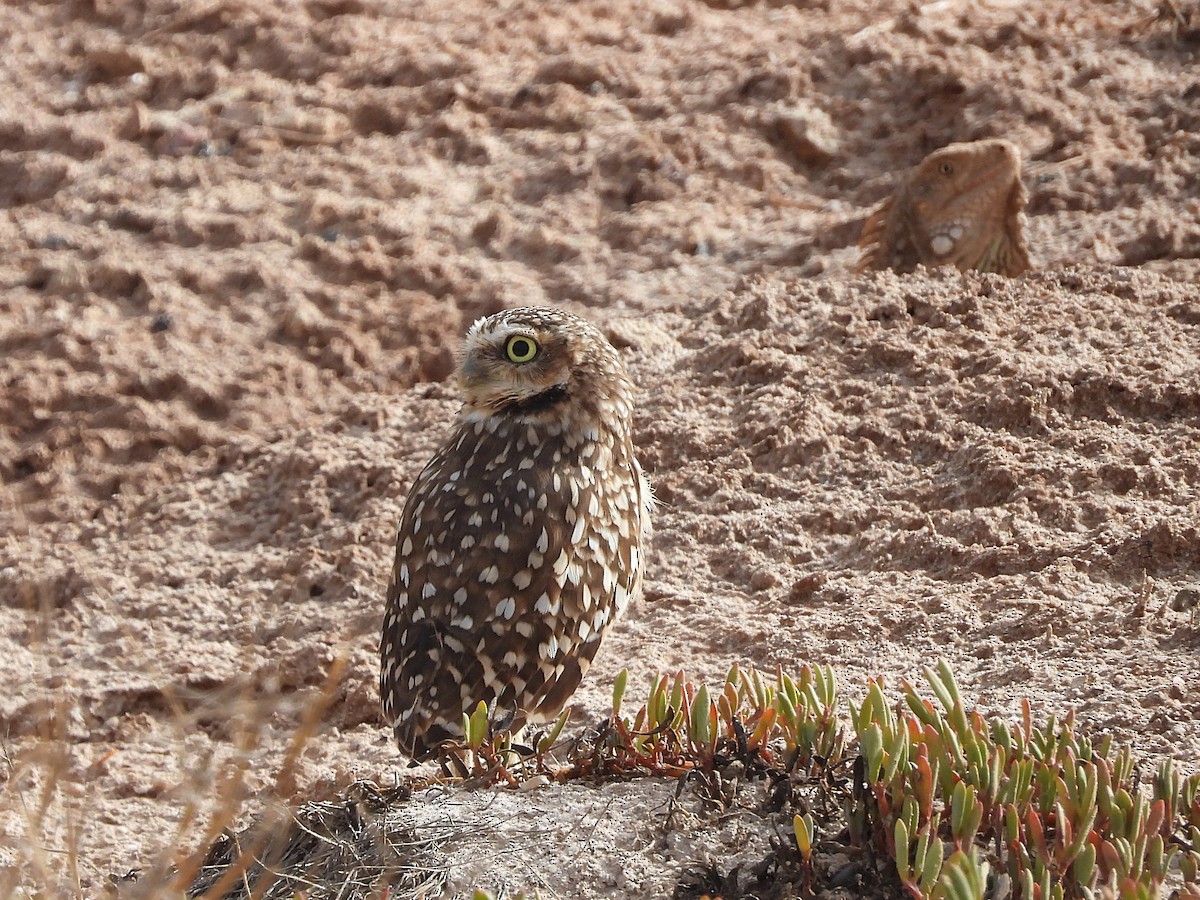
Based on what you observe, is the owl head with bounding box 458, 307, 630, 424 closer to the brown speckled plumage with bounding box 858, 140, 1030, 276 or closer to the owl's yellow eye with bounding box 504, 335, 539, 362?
the owl's yellow eye with bounding box 504, 335, 539, 362

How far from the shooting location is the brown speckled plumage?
7777mm

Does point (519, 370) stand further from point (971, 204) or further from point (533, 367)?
point (971, 204)

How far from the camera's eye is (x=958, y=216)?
25.7 ft

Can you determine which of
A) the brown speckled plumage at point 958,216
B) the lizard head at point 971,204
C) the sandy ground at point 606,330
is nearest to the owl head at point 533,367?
the sandy ground at point 606,330

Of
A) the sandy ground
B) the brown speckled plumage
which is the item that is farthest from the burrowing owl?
the brown speckled plumage

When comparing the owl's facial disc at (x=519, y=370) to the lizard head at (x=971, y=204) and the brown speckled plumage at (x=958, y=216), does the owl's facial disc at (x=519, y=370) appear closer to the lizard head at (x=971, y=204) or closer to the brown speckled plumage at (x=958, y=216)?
the brown speckled plumage at (x=958, y=216)

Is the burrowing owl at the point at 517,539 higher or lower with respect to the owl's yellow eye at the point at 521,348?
lower

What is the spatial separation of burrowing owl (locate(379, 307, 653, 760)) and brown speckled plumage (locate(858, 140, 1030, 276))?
3.20m

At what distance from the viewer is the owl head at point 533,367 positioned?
499 centimetres

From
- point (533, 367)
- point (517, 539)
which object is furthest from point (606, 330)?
point (517, 539)

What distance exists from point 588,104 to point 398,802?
635cm

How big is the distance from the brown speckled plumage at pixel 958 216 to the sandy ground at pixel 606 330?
0.31 meters

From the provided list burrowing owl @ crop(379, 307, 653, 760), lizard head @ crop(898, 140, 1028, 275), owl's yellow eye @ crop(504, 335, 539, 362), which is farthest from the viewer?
lizard head @ crop(898, 140, 1028, 275)

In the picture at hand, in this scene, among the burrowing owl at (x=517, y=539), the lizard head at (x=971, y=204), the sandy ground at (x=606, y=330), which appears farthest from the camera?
the lizard head at (x=971, y=204)
